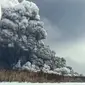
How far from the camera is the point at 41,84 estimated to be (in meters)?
66.6

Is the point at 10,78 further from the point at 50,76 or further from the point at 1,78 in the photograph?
the point at 50,76

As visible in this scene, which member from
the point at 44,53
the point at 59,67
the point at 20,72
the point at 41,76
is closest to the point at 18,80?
the point at 20,72

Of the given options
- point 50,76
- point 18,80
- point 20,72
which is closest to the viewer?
point 18,80

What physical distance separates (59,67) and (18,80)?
336 ft

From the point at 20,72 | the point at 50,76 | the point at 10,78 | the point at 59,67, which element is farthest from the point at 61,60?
the point at 10,78

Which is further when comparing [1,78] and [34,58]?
[34,58]

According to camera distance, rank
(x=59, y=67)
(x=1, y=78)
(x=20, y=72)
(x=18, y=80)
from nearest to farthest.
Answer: (x=1, y=78) < (x=18, y=80) < (x=20, y=72) < (x=59, y=67)

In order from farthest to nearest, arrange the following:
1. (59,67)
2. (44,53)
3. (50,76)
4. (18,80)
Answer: (59,67), (44,53), (50,76), (18,80)

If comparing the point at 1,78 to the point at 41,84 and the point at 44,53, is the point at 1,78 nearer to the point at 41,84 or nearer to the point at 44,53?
the point at 41,84

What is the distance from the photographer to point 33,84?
63.3 metres

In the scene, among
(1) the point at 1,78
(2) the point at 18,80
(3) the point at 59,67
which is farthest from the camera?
(3) the point at 59,67

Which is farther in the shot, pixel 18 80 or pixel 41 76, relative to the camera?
pixel 41 76

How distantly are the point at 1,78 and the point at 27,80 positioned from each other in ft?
29.5

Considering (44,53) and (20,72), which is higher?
(44,53)
